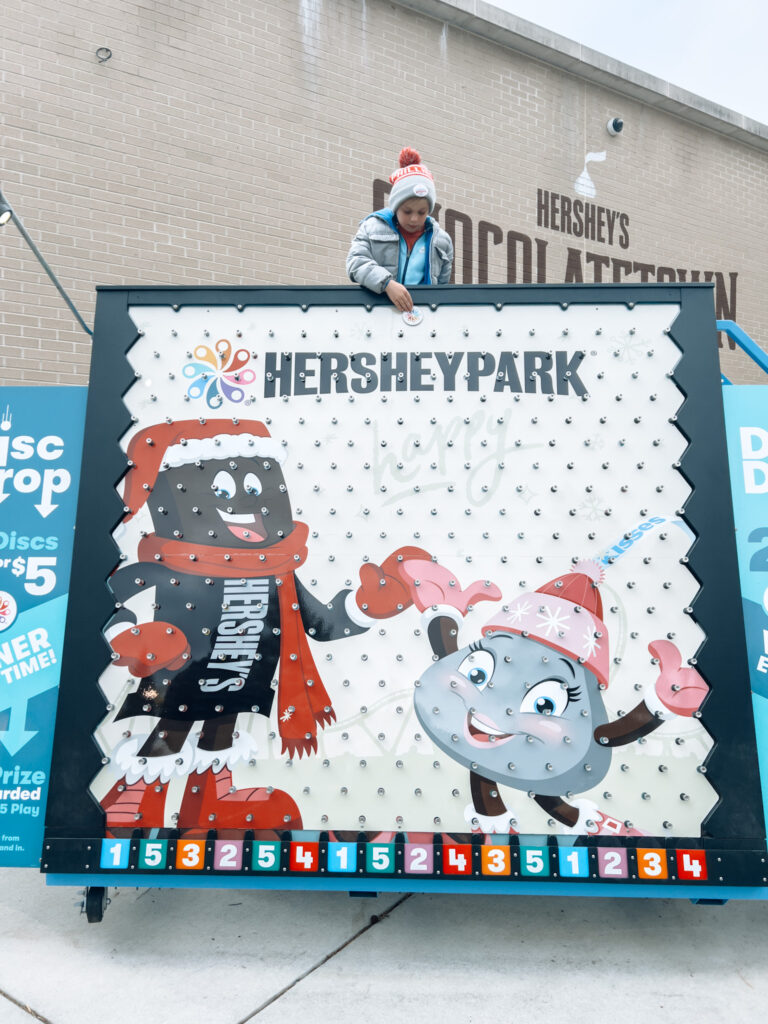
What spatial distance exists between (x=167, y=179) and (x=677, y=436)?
5.02m

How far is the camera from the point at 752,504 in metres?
2.91

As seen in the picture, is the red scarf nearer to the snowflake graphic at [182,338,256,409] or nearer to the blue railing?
the snowflake graphic at [182,338,256,409]

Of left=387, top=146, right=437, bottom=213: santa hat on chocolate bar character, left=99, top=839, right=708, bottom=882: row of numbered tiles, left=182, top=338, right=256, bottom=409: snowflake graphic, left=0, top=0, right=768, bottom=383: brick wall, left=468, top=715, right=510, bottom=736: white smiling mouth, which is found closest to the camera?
left=99, top=839, right=708, bottom=882: row of numbered tiles

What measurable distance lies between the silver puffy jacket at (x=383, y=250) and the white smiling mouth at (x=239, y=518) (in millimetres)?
1124

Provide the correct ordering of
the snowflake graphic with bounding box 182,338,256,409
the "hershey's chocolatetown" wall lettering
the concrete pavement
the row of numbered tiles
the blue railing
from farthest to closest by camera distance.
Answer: the "hershey's chocolatetown" wall lettering, the blue railing, the snowflake graphic with bounding box 182,338,256,409, the row of numbered tiles, the concrete pavement

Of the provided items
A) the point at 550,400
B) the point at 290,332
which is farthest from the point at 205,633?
the point at 550,400

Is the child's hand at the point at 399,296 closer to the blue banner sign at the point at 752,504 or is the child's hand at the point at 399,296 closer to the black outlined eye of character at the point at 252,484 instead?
the black outlined eye of character at the point at 252,484

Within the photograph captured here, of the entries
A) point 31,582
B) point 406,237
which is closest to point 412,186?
point 406,237

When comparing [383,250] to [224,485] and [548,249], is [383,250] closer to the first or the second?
[224,485]

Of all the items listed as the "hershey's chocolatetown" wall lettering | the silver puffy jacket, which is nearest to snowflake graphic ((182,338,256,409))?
the silver puffy jacket

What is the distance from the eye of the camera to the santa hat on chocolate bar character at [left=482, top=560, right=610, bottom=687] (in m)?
2.73

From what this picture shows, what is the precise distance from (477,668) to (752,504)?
1.40 m

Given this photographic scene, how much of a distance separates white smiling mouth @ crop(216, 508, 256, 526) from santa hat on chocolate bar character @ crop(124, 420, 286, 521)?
0.81 feet

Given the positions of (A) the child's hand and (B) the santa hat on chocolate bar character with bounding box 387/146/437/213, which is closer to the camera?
(A) the child's hand
